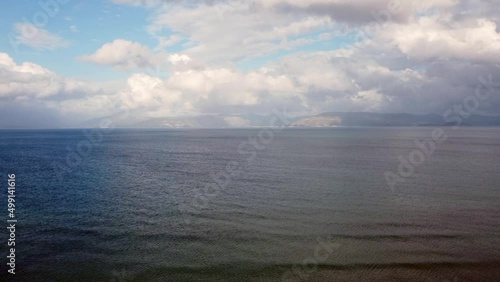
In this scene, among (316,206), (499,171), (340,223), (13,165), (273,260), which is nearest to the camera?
(273,260)

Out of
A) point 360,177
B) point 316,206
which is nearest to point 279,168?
point 360,177

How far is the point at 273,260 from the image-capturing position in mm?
36719

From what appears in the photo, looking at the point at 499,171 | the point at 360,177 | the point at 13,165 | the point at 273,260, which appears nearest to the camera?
the point at 273,260

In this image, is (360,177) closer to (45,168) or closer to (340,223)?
(340,223)

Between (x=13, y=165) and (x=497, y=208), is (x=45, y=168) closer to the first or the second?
(x=13, y=165)

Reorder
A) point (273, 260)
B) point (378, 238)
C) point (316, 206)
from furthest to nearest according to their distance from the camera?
point (316, 206)
point (378, 238)
point (273, 260)

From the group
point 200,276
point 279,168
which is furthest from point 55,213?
point 279,168

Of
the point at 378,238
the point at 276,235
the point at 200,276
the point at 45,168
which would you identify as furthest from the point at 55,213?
the point at 45,168

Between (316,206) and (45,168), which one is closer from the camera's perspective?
(316,206)

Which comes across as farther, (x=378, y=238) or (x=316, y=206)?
(x=316, y=206)

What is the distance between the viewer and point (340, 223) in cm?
4828

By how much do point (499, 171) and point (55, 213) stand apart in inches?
4092

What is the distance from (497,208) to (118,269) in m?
57.7

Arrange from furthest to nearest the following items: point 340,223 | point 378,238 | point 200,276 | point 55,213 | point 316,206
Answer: point 316,206 < point 55,213 < point 340,223 < point 378,238 < point 200,276
